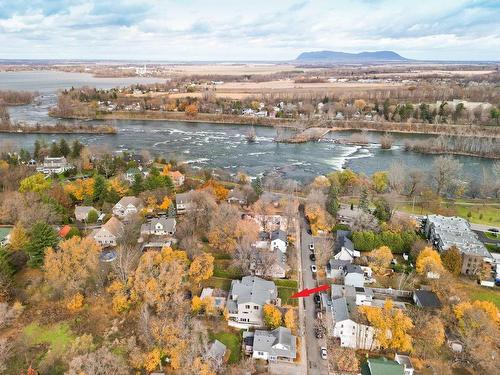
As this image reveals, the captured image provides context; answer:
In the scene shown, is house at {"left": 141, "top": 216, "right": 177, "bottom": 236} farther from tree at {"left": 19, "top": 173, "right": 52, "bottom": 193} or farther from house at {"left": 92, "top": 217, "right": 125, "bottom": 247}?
tree at {"left": 19, "top": 173, "right": 52, "bottom": 193}

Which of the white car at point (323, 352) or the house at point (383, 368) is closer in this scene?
the house at point (383, 368)

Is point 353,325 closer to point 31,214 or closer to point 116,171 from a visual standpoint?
point 31,214

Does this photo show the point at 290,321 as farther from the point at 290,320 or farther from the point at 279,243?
the point at 279,243

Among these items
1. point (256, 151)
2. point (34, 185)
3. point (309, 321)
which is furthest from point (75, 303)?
point (256, 151)

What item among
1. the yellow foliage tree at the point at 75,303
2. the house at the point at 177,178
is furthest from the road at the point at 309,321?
the house at the point at 177,178

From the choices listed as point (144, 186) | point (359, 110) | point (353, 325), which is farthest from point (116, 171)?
point (359, 110)

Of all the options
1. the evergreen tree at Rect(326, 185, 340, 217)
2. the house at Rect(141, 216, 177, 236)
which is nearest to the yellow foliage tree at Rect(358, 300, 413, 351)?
the evergreen tree at Rect(326, 185, 340, 217)

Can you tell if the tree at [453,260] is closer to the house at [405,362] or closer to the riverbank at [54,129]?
the house at [405,362]
